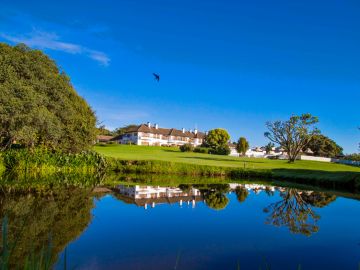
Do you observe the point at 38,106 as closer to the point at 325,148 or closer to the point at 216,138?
the point at 216,138

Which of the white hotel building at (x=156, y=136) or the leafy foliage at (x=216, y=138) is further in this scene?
the white hotel building at (x=156, y=136)

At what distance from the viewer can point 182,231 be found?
1240 centimetres

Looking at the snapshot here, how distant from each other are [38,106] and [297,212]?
21.7 m

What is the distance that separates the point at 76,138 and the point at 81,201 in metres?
17.7

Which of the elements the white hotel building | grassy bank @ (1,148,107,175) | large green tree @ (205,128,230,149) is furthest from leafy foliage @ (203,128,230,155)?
grassy bank @ (1,148,107,175)

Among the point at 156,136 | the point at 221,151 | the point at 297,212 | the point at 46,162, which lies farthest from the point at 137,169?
the point at 156,136

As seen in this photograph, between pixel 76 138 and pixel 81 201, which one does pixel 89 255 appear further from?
pixel 76 138

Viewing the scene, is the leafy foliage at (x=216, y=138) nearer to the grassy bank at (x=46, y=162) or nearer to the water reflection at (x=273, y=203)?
the grassy bank at (x=46, y=162)

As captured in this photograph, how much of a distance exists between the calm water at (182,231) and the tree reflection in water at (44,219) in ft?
0.11

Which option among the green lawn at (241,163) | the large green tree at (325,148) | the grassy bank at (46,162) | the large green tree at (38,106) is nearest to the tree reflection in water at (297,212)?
the green lawn at (241,163)

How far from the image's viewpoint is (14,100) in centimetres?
2470

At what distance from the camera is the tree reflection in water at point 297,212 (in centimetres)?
1409

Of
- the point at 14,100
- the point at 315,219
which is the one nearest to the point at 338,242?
the point at 315,219

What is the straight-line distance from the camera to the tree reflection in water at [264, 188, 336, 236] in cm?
1409
